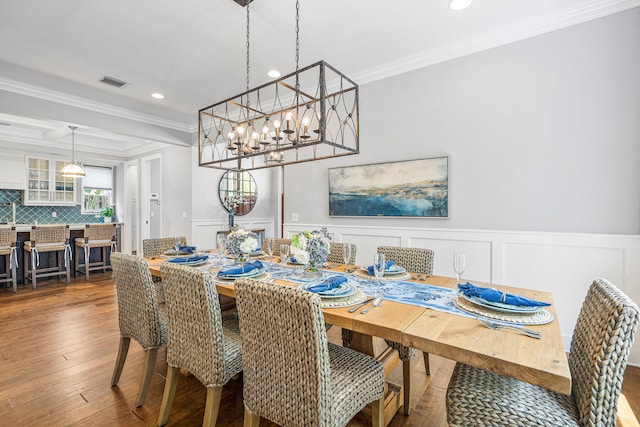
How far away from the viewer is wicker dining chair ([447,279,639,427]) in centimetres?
96

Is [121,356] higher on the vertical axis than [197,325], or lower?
lower

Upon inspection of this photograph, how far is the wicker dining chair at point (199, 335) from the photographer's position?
4.78 feet

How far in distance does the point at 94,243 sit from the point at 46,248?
661 mm

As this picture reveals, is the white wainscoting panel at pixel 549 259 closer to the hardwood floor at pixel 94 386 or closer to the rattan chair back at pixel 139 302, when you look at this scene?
the hardwood floor at pixel 94 386

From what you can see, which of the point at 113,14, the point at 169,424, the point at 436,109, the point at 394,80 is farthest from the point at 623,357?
the point at 113,14

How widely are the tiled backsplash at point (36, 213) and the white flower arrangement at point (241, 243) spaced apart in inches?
252

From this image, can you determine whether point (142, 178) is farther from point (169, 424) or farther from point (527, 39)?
point (527, 39)

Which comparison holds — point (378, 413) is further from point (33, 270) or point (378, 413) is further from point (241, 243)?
point (33, 270)

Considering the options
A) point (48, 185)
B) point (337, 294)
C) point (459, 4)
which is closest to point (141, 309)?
point (337, 294)

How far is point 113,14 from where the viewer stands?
2.45 metres

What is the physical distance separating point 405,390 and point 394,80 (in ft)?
9.69

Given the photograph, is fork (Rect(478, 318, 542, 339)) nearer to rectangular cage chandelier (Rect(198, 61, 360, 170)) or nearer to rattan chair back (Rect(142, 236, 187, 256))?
rectangular cage chandelier (Rect(198, 61, 360, 170))

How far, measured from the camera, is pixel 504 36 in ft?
8.97

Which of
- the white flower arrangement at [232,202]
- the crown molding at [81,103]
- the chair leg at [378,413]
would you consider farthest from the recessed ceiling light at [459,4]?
the white flower arrangement at [232,202]
